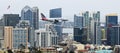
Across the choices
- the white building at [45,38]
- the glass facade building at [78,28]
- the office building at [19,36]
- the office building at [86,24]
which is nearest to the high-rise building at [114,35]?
the office building at [86,24]

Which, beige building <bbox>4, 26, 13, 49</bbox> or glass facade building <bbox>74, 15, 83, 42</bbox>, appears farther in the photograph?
glass facade building <bbox>74, 15, 83, 42</bbox>

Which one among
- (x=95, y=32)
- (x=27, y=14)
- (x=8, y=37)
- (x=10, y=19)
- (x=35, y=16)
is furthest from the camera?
(x=27, y=14)

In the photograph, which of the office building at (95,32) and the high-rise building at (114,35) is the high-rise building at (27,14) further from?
the high-rise building at (114,35)

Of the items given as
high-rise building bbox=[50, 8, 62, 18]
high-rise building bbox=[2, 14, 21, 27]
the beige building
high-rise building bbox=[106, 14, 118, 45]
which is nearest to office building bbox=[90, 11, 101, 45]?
high-rise building bbox=[106, 14, 118, 45]

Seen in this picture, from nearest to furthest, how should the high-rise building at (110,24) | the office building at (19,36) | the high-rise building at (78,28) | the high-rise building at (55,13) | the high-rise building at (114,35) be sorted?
the office building at (19,36) → the high-rise building at (55,13) → the high-rise building at (114,35) → the high-rise building at (110,24) → the high-rise building at (78,28)

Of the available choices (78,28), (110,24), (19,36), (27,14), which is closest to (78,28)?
(78,28)

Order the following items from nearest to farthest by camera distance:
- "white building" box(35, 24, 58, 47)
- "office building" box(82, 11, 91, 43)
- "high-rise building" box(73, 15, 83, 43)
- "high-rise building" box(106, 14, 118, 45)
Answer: "white building" box(35, 24, 58, 47)
"high-rise building" box(106, 14, 118, 45)
"high-rise building" box(73, 15, 83, 43)
"office building" box(82, 11, 91, 43)

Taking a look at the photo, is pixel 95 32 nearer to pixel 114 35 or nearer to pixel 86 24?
pixel 114 35

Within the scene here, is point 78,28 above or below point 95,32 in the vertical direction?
above

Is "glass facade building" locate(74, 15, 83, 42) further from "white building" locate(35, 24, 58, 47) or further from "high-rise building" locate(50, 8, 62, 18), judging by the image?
"white building" locate(35, 24, 58, 47)
